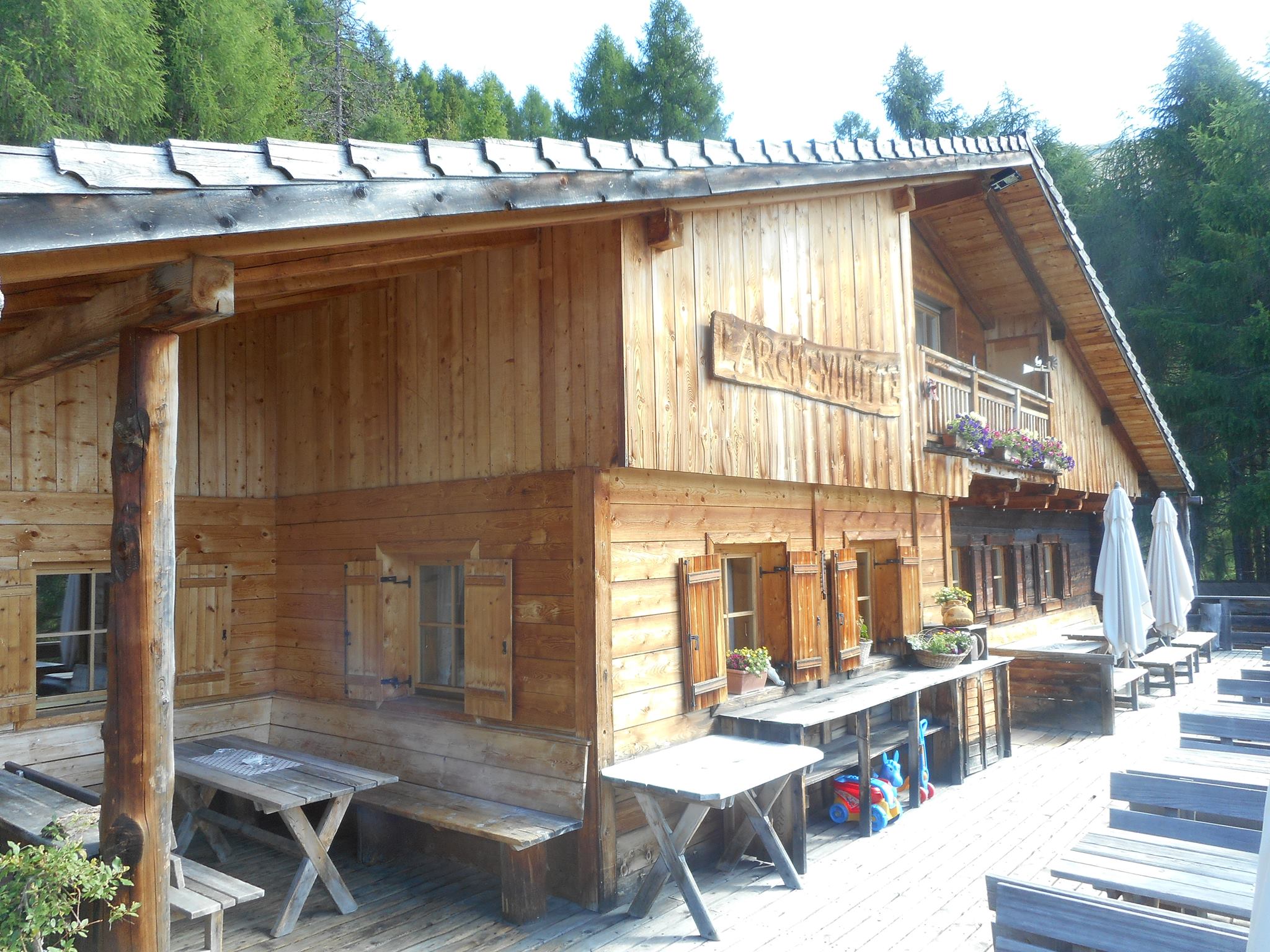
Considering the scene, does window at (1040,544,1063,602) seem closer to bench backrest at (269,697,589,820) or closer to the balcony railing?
the balcony railing

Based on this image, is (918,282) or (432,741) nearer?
(432,741)

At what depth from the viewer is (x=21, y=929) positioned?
308 centimetres

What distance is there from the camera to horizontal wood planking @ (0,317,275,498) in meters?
6.36

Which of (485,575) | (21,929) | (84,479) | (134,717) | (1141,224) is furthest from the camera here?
(1141,224)

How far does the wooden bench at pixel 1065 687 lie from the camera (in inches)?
398

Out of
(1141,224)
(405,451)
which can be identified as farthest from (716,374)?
(1141,224)

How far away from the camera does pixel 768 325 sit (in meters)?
6.76

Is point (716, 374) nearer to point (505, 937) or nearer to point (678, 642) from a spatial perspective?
point (678, 642)

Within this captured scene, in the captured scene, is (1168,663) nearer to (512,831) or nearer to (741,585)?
(741,585)

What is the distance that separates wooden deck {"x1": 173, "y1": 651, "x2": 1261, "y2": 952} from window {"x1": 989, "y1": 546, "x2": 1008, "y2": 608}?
5100 millimetres

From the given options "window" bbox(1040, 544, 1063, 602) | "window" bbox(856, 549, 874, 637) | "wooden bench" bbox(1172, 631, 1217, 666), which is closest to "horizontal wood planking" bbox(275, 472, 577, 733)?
"window" bbox(856, 549, 874, 637)

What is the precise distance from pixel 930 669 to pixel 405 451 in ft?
16.3

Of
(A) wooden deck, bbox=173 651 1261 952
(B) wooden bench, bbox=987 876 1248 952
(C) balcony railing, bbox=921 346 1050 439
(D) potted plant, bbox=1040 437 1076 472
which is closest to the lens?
(B) wooden bench, bbox=987 876 1248 952

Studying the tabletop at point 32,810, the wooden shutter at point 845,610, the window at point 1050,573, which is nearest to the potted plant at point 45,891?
the tabletop at point 32,810
